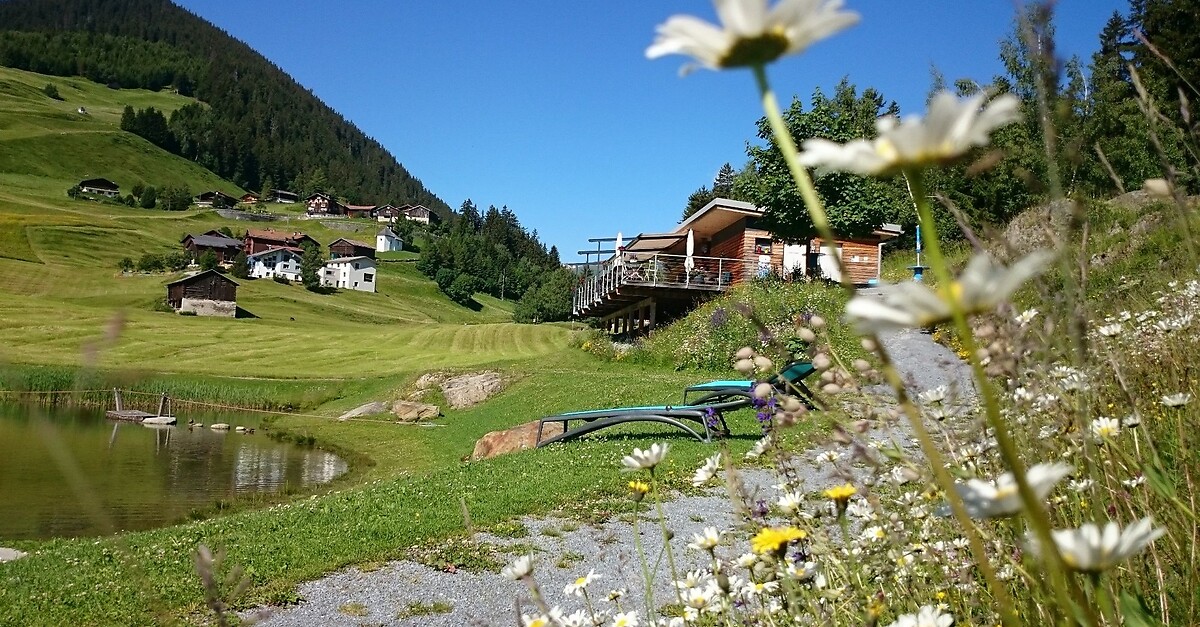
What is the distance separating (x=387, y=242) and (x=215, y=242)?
35589 mm

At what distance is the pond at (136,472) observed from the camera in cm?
1091

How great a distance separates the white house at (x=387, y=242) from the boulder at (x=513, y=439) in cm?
11374

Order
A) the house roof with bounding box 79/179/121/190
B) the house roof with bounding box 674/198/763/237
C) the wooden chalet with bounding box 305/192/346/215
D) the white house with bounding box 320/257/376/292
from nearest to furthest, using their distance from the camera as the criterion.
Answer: the house roof with bounding box 674/198/763/237
the white house with bounding box 320/257/376/292
the house roof with bounding box 79/179/121/190
the wooden chalet with bounding box 305/192/346/215

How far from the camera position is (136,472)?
1459 cm

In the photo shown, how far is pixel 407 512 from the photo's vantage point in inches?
306

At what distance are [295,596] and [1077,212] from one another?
5439mm

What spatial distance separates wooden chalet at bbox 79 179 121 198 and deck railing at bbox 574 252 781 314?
109428mm

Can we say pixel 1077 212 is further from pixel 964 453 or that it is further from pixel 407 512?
pixel 407 512

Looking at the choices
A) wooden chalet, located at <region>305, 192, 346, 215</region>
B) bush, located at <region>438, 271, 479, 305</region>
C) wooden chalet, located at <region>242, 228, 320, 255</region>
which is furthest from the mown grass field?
wooden chalet, located at <region>305, 192, 346, 215</region>

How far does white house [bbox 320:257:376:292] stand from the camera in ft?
312

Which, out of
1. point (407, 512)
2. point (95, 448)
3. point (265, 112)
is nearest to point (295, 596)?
point (407, 512)

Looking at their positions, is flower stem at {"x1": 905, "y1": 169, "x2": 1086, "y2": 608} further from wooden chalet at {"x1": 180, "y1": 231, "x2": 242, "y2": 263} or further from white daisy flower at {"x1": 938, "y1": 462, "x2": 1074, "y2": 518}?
wooden chalet at {"x1": 180, "y1": 231, "x2": 242, "y2": 263}

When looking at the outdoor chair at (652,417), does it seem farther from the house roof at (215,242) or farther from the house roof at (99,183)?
the house roof at (99,183)

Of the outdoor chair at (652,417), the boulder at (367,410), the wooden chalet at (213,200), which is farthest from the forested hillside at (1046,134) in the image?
the wooden chalet at (213,200)
